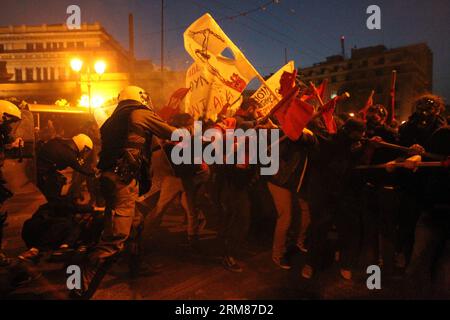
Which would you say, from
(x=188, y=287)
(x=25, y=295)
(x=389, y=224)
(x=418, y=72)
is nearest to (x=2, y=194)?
(x=25, y=295)

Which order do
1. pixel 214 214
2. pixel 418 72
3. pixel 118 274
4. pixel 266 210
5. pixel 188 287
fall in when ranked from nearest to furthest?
1. pixel 188 287
2. pixel 118 274
3. pixel 266 210
4. pixel 214 214
5. pixel 418 72

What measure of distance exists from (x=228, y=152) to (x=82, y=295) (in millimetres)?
2438

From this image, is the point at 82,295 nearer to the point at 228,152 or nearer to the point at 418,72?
the point at 228,152

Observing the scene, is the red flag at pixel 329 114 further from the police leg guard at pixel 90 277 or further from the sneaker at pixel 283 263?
the police leg guard at pixel 90 277

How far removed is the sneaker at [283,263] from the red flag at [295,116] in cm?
166

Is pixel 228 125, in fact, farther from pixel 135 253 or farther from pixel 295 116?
pixel 135 253

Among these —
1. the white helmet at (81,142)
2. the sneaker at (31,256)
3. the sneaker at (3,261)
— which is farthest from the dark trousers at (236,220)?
the sneaker at (3,261)

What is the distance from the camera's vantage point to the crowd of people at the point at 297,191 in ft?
12.2

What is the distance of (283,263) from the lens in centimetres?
453

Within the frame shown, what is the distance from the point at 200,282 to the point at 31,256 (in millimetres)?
2277

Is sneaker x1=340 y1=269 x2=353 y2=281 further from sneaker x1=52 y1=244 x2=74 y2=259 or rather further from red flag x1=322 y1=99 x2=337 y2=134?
sneaker x1=52 y1=244 x2=74 y2=259

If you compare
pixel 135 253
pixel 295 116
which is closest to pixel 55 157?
pixel 135 253

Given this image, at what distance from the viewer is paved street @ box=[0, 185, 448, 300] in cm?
377

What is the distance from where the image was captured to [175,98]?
245 inches
